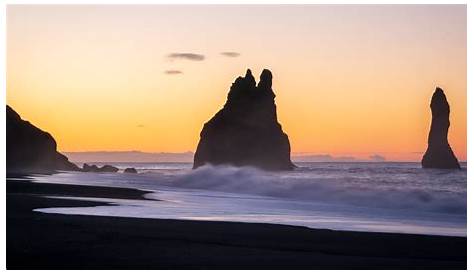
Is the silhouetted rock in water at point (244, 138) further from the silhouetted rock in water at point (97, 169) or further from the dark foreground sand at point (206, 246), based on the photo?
the silhouetted rock in water at point (97, 169)

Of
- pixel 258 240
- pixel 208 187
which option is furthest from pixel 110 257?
pixel 208 187

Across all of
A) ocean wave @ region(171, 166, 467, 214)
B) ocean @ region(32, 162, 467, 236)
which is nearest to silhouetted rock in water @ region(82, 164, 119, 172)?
ocean wave @ region(171, 166, 467, 214)

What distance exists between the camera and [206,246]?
12.4 metres

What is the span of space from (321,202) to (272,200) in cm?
164

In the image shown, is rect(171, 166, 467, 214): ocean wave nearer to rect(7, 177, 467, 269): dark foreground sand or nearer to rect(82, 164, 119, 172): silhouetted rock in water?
rect(7, 177, 467, 269): dark foreground sand

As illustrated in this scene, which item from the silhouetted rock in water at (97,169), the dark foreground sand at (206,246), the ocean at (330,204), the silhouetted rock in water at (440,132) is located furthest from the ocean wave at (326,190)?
the silhouetted rock in water at (97,169)

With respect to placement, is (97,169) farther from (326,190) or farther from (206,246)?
(206,246)

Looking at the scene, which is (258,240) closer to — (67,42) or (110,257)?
(110,257)

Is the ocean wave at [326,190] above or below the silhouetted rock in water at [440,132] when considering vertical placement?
below

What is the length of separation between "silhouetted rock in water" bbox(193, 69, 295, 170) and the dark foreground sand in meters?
9.53

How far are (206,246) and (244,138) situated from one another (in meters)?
18.6

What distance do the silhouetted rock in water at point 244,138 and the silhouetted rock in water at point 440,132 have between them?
4996 mm

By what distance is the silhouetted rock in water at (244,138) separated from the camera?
2819 centimetres

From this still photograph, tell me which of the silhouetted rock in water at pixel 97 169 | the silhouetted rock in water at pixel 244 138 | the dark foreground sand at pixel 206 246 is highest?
the silhouetted rock in water at pixel 244 138
